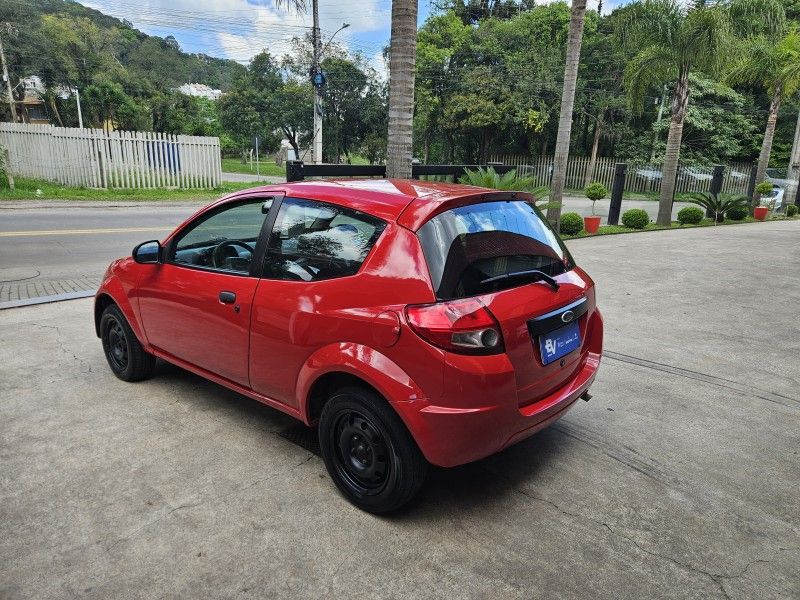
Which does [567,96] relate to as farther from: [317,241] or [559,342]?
[317,241]

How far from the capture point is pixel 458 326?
8.01ft

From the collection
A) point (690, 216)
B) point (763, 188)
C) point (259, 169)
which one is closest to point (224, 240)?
point (690, 216)

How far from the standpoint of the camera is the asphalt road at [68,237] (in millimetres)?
7805

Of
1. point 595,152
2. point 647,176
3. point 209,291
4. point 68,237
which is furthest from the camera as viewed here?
point 595,152

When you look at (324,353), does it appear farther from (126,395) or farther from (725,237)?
(725,237)

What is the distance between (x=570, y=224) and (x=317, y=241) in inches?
445

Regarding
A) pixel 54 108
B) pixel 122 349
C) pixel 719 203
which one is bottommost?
pixel 122 349

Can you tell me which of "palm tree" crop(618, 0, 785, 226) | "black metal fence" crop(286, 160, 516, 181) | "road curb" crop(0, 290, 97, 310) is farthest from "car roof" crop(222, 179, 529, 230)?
"palm tree" crop(618, 0, 785, 226)

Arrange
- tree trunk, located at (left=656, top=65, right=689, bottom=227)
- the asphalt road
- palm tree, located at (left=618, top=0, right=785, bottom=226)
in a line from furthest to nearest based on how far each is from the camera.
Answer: tree trunk, located at (left=656, top=65, right=689, bottom=227), palm tree, located at (left=618, top=0, right=785, bottom=226), the asphalt road

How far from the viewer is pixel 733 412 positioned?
3975 millimetres

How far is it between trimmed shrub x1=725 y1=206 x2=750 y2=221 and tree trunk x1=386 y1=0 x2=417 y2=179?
1494 cm

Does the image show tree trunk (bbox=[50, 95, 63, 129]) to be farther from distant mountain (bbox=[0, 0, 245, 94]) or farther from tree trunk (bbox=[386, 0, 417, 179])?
tree trunk (bbox=[386, 0, 417, 179])

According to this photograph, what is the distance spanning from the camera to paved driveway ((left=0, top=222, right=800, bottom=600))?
7.75 ft

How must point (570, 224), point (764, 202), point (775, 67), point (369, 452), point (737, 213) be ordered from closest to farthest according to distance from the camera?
point (369, 452) < point (570, 224) < point (737, 213) < point (775, 67) < point (764, 202)
